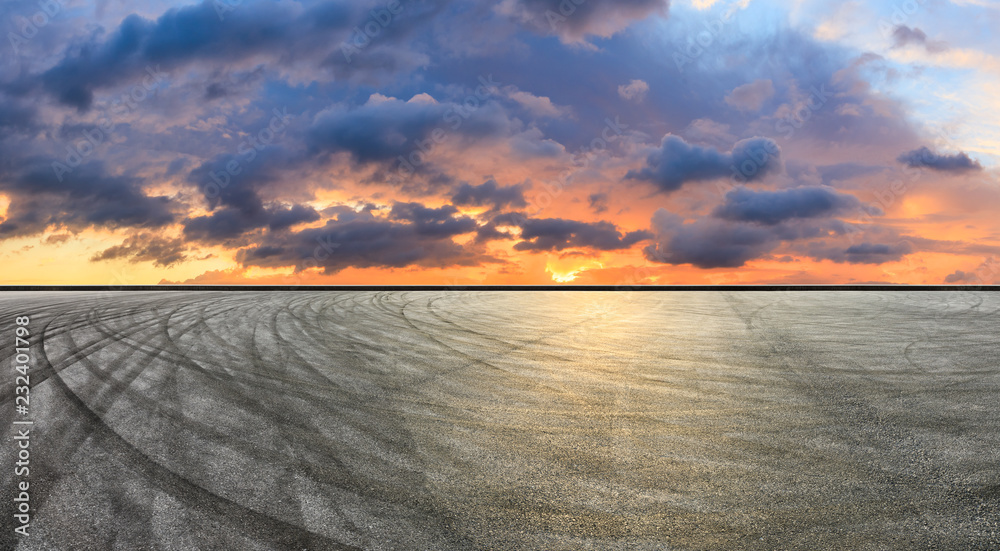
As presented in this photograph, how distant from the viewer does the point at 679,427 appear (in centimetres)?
600

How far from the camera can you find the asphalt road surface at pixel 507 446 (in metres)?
3.77

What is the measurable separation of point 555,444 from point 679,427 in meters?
1.55

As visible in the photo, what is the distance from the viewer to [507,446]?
5395 mm

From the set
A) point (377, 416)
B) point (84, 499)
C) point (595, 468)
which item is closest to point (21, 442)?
point (84, 499)

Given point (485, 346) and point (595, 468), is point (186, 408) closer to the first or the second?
point (595, 468)

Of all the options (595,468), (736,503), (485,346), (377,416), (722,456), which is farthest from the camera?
(485,346)

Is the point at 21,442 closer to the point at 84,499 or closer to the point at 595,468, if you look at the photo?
the point at 84,499

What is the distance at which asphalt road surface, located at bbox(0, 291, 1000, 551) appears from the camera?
3770 millimetres

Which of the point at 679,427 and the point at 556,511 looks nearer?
the point at 556,511

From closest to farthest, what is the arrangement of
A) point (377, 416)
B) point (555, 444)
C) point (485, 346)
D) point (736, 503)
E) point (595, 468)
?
point (736, 503) < point (595, 468) < point (555, 444) < point (377, 416) < point (485, 346)

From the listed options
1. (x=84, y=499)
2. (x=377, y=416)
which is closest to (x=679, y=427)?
(x=377, y=416)

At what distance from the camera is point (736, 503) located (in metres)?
4.12

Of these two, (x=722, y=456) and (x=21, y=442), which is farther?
(x=21, y=442)

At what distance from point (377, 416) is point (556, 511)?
10.1 feet
